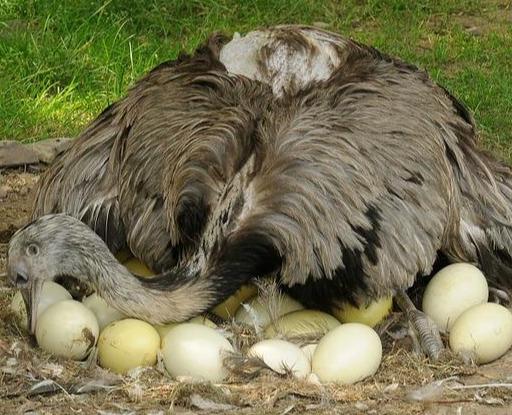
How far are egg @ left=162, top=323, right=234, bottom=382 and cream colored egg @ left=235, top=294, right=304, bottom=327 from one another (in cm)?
33

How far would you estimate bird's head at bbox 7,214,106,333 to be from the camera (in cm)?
540

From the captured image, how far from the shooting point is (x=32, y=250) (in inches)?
213

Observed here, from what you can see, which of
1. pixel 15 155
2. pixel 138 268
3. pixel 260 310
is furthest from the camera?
pixel 15 155

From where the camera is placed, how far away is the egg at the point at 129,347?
5324 mm

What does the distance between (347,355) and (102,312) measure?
3.27ft

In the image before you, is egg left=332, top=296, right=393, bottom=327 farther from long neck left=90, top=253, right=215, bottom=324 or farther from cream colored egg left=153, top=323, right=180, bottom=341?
cream colored egg left=153, top=323, right=180, bottom=341

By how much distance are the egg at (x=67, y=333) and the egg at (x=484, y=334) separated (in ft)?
4.19

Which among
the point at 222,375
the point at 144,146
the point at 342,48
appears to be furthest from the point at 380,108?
the point at 222,375

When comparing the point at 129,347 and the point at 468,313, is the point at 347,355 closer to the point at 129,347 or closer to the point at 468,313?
the point at 468,313

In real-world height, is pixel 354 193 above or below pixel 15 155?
above

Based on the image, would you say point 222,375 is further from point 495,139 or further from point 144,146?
point 495,139

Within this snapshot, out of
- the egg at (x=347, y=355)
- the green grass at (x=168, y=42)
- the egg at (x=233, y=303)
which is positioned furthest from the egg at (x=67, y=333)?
the green grass at (x=168, y=42)

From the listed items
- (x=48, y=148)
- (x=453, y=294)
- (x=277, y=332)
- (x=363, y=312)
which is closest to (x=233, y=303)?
(x=277, y=332)

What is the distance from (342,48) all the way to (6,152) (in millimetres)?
2080
